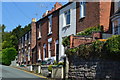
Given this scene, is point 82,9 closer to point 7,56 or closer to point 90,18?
point 90,18

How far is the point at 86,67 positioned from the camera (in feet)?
50.2

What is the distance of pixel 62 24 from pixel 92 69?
43.3ft

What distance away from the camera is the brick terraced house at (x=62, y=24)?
22.0m

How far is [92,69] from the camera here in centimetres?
1459

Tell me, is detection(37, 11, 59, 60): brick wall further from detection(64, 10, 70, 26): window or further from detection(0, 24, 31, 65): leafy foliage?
detection(0, 24, 31, 65): leafy foliage

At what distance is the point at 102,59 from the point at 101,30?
24.7 ft

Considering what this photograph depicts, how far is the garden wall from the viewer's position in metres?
12.8

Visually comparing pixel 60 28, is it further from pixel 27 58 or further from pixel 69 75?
pixel 27 58

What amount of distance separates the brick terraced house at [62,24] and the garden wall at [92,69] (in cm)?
440

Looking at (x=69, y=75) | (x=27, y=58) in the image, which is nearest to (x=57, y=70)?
(x=69, y=75)

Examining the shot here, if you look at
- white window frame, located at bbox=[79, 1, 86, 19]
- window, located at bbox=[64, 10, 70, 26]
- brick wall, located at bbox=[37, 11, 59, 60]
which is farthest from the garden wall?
brick wall, located at bbox=[37, 11, 59, 60]

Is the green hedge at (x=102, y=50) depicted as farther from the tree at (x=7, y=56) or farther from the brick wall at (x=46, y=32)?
→ the tree at (x=7, y=56)

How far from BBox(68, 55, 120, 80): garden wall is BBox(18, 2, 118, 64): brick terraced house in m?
4.40

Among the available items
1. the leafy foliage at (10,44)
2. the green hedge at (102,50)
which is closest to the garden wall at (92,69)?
the green hedge at (102,50)
